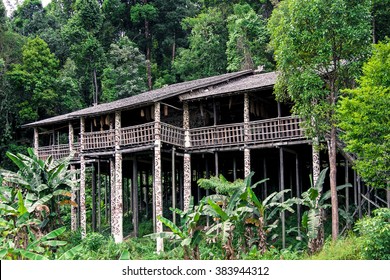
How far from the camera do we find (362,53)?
19250 millimetres

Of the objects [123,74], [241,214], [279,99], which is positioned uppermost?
[123,74]

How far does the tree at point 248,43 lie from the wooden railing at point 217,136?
13205 mm

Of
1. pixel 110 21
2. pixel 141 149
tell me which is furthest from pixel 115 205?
pixel 110 21

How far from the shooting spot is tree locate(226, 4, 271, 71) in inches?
1448

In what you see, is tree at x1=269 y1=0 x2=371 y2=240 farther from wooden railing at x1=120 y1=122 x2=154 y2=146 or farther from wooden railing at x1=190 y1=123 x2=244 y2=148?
wooden railing at x1=120 y1=122 x2=154 y2=146

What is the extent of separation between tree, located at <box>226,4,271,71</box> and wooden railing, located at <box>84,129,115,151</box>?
1362 centimetres

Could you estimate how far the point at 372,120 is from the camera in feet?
55.9

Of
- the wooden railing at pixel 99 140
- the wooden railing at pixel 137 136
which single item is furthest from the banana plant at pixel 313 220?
the wooden railing at pixel 99 140

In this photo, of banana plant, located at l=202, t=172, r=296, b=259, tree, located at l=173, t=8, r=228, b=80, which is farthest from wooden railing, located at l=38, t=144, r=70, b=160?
tree, located at l=173, t=8, r=228, b=80

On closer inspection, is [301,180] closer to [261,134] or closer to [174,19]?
[261,134]

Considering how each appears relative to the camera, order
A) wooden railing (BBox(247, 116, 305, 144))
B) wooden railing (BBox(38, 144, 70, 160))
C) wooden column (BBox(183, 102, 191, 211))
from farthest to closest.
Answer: wooden railing (BBox(38, 144, 70, 160))
wooden column (BBox(183, 102, 191, 211))
wooden railing (BBox(247, 116, 305, 144))

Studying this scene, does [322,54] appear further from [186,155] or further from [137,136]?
[137,136]

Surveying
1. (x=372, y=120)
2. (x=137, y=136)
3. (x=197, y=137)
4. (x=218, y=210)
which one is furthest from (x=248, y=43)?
(x=218, y=210)

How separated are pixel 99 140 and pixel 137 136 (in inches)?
94.8
